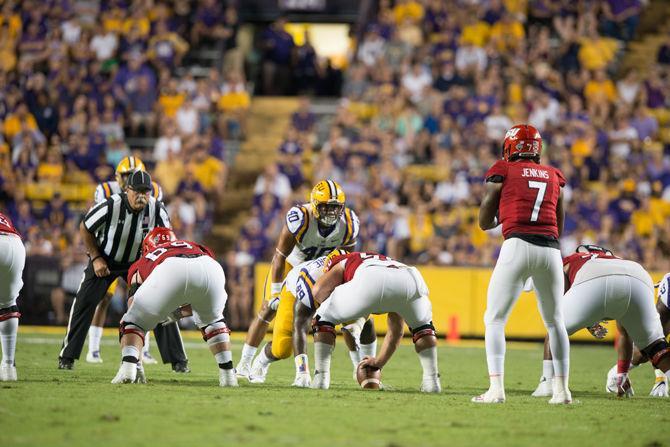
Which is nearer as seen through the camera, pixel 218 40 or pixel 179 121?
pixel 179 121

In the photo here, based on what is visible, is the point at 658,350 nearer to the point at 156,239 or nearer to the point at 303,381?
the point at 303,381

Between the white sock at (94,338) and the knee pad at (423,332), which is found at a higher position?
the knee pad at (423,332)

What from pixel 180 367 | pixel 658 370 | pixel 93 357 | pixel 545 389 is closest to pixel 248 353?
pixel 180 367

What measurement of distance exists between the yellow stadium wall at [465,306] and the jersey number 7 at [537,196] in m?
9.07

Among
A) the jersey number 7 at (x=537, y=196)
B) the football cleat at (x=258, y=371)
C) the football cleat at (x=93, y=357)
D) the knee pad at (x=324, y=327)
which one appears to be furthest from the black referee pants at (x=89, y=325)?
the jersey number 7 at (x=537, y=196)

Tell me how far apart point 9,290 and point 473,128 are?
12.2 m

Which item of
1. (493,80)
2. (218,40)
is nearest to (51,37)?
(218,40)

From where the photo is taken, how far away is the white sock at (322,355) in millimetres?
9359

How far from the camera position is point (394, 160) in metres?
20.0

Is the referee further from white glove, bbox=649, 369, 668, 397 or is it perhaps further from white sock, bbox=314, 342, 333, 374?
white glove, bbox=649, 369, 668, 397

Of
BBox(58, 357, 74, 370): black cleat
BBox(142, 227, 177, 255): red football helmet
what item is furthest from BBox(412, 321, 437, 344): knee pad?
BBox(58, 357, 74, 370): black cleat

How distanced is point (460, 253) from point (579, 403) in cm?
936

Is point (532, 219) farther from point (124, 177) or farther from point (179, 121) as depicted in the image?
point (179, 121)

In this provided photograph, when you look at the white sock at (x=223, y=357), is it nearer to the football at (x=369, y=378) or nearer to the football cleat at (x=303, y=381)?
the football cleat at (x=303, y=381)
